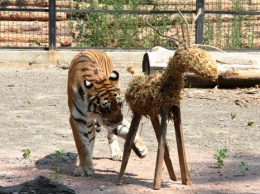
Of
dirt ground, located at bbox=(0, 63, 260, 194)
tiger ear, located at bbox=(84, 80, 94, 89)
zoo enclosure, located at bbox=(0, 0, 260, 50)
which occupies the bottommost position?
dirt ground, located at bbox=(0, 63, 260, 194)

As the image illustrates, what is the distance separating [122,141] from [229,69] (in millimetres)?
3549

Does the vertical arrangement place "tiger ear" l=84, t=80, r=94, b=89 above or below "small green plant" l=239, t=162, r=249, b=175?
above

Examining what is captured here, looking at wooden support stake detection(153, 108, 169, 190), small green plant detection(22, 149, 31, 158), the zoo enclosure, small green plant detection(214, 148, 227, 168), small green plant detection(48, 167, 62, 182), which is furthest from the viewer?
the zoo enclosure

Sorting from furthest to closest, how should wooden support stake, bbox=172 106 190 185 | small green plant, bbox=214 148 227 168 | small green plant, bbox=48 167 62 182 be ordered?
1. small green plant, bbox=214 148 227 168
2. small green plant, bbox=48 167 62 182
3. wooden support stake, bbox=172 106 190 185

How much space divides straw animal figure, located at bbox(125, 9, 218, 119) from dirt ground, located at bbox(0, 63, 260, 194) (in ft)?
2.62

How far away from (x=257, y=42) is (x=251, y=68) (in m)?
5.20

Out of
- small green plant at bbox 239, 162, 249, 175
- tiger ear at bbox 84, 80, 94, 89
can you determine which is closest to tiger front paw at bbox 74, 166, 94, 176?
tiger ear at bbox 84, 80, 94, 89

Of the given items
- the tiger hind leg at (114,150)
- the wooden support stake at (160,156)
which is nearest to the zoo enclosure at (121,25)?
the tiger hind leg at (114,150)

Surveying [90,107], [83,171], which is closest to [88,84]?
[90,107]

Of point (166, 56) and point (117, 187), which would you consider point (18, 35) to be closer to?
point (166, 56)

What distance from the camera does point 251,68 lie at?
1204 cm

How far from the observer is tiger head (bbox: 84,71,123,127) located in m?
7.16

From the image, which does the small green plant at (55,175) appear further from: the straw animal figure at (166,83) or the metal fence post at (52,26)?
the metal fence post at (52,26)

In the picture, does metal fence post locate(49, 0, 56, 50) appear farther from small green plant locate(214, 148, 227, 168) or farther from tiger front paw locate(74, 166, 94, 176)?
tiger front paw locate(74, 166, 94, 176)
